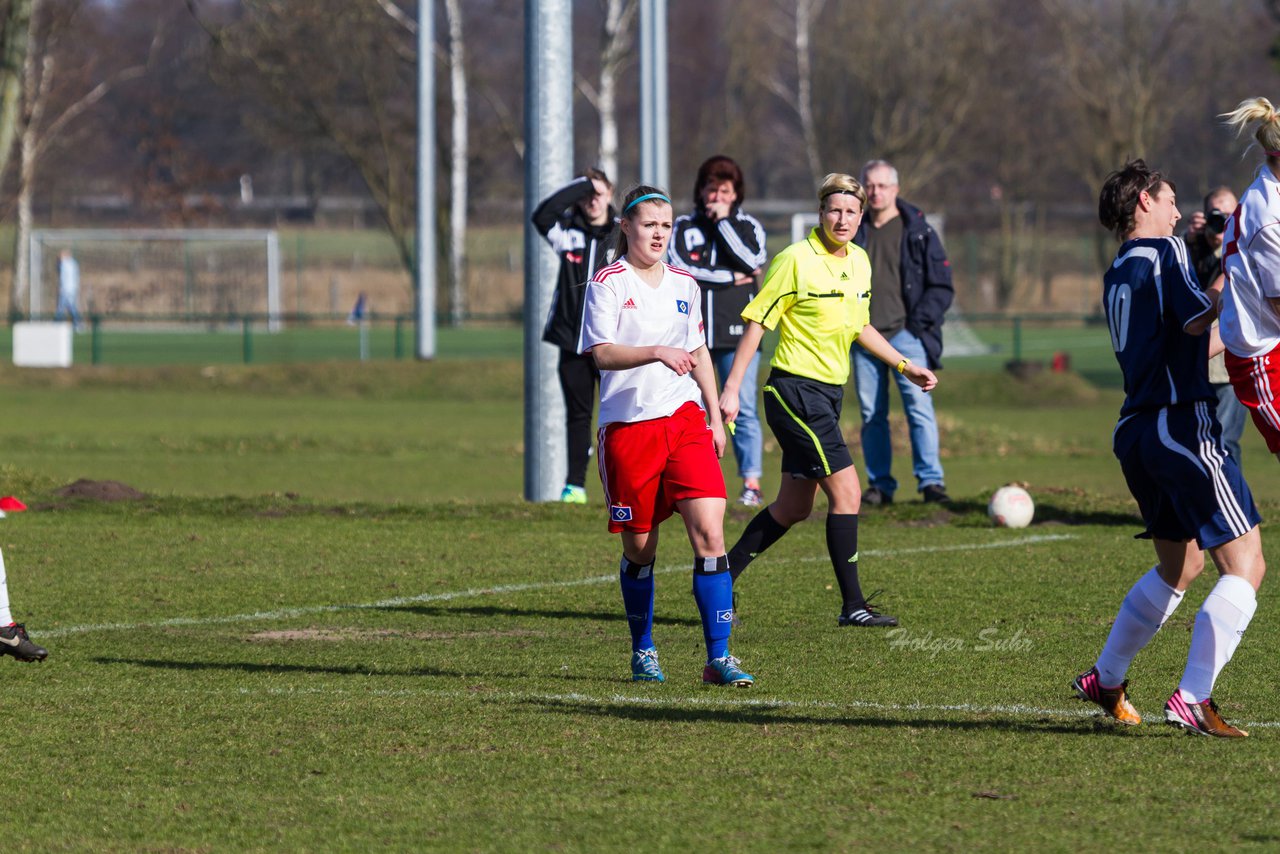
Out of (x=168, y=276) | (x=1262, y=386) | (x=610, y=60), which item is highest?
(x=610, y=60)

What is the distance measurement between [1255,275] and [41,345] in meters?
29.3

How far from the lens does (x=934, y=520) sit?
1167cm

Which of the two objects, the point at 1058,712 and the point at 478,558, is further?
the point at 478,558

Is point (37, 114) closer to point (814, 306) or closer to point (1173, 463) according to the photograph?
point (814, 306)

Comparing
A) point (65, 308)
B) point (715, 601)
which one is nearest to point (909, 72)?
point (65, 308)

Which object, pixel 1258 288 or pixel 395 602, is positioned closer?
pixel 1258 288

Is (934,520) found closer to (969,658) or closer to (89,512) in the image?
(969,658)

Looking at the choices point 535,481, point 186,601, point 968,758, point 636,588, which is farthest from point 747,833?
point 535,481

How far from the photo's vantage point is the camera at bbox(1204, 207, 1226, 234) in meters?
11.0

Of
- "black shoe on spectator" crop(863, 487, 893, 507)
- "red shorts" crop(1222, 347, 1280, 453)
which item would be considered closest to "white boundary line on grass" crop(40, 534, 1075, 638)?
"black shoe on spectator" crop(863, 487, 893, 507)

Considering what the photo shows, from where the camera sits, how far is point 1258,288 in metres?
5.29

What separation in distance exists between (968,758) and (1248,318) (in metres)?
1.51

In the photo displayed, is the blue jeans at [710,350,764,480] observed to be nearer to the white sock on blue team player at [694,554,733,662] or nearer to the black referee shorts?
the black referee shorts

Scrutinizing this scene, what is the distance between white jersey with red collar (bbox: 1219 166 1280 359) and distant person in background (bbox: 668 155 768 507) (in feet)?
18.7
